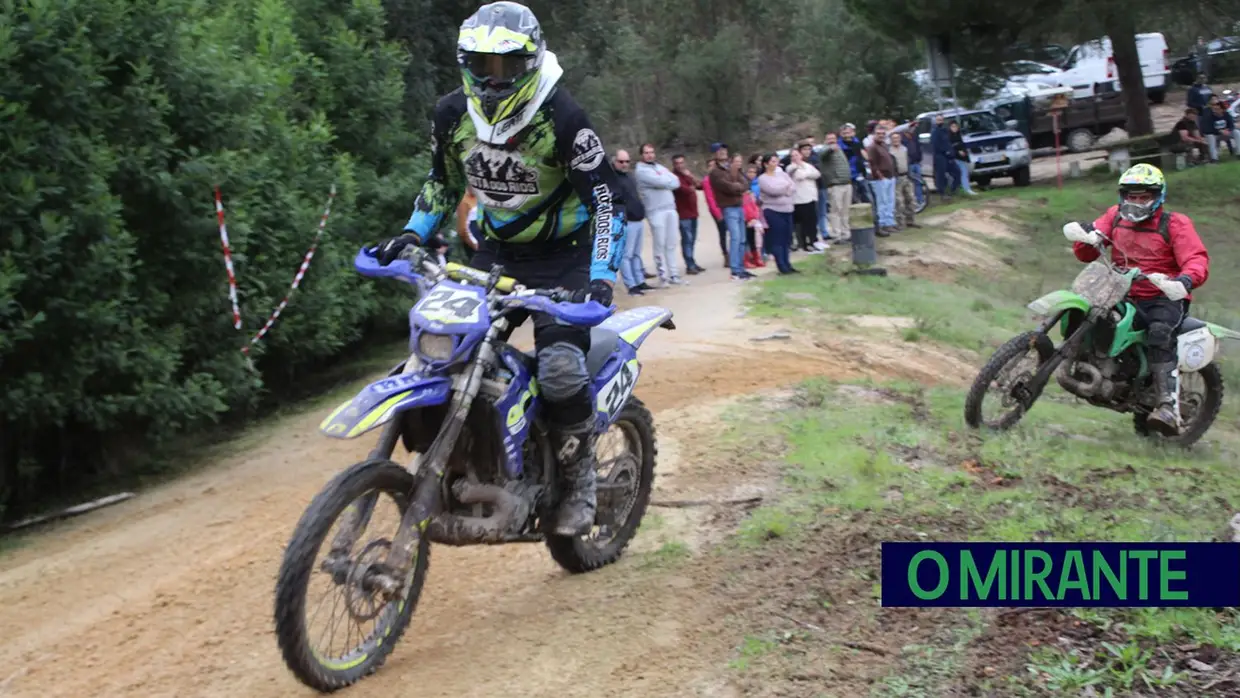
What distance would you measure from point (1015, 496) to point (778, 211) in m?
12.2

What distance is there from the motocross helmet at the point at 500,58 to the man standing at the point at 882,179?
58.1 feet

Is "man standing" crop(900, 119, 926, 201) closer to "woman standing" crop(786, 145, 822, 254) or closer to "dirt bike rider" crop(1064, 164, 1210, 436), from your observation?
"woman standing" crop(786, 145, 822, 254)

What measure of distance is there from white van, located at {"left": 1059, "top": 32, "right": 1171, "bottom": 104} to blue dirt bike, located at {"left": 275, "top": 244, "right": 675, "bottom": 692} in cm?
3320

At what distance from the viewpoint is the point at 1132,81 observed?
33.8m

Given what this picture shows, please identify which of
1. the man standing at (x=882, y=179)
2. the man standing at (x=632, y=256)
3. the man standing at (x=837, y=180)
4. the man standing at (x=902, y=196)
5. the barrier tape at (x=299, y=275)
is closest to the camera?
the barrier tape at (x=299, y=275)

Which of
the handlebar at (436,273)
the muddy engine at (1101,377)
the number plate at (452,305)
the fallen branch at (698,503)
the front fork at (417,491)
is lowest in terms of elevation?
the muddy engine at (1101,377)

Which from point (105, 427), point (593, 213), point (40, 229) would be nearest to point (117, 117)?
point (40, 229)

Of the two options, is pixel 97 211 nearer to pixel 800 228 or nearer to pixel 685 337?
pixel 685 337

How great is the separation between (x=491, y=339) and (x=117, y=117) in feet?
17.9

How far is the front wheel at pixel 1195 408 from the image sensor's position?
32.4ft

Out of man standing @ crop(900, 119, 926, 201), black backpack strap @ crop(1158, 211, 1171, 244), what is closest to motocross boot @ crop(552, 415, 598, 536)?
black backpack strap @ crop(1158, 211, 1171, 244)

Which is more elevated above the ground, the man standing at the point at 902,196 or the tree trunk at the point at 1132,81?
the tree trunk at the point at 1132,81

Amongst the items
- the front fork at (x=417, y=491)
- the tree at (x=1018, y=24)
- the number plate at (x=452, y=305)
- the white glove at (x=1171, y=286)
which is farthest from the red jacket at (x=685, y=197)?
the tree at (x=1018, y=24)

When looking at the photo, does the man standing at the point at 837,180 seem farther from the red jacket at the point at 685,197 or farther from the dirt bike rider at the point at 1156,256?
the dirt bike rider at the point at 1156,256
